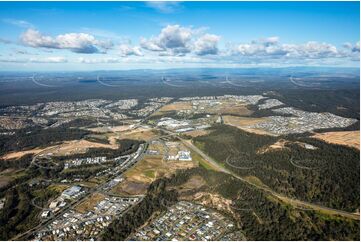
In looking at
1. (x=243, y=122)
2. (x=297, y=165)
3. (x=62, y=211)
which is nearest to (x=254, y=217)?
(x=297, y=165)

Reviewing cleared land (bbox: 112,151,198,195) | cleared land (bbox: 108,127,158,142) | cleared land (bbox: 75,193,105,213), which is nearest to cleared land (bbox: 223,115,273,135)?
cleared land (bbox: 108,127,158,142)

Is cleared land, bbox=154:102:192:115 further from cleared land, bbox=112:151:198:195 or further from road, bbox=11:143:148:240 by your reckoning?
road, bbox=11:143:148:240

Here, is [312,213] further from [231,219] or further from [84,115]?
[84,115]

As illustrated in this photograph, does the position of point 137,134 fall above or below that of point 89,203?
above

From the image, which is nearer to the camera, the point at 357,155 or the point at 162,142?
the point at 357,155

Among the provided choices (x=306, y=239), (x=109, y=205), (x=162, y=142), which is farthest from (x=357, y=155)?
(x=109, y=205)

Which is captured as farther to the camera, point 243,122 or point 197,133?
point 243,122

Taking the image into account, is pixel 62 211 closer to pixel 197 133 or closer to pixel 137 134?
pixel 137 134
